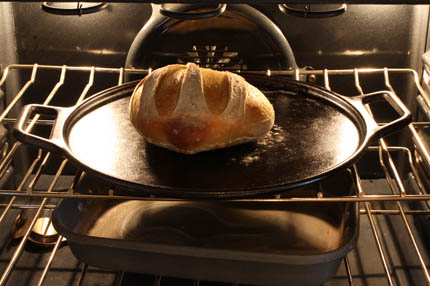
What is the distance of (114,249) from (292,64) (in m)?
0.64

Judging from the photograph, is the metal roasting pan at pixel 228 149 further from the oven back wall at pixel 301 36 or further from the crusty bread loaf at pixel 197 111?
the oven back wall at pixel 301 36

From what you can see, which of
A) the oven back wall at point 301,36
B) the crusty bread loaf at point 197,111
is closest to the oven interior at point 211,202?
the oven back wall at point 301,36

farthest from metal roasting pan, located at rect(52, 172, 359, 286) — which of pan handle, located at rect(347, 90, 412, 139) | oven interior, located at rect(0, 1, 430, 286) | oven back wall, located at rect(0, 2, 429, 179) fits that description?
oven back wall, located at rect(0, 2, 429, 179)

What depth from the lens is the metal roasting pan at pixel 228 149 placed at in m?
0.82

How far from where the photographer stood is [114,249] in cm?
88

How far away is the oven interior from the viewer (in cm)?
92

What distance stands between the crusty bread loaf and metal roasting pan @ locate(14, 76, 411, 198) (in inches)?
1.3

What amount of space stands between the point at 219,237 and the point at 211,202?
10 cm

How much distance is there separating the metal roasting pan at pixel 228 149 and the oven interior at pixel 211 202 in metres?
0.07

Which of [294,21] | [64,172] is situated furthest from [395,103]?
[64,172]

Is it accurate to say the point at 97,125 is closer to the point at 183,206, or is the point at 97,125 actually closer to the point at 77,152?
the point at 77,152

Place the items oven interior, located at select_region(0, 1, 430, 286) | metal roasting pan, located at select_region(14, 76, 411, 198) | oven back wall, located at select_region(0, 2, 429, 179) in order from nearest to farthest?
metal roasting pan, located at select_region(14, 76, 411, 198) < oven interior, located at select_region(0, 1, 430, 286) < oven back wall, located at select_region(0, 2, 429, 179)

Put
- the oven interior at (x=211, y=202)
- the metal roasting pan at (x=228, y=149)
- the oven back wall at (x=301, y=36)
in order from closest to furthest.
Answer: the metal roasting pan at (x=228, y=149) < the oven interior at (x=211, y=202) < the oven back wall at (x=301, y=36)

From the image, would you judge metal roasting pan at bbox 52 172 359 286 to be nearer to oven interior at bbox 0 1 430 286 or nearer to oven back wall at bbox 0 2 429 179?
oven interior at bbox 0 1 430 286
